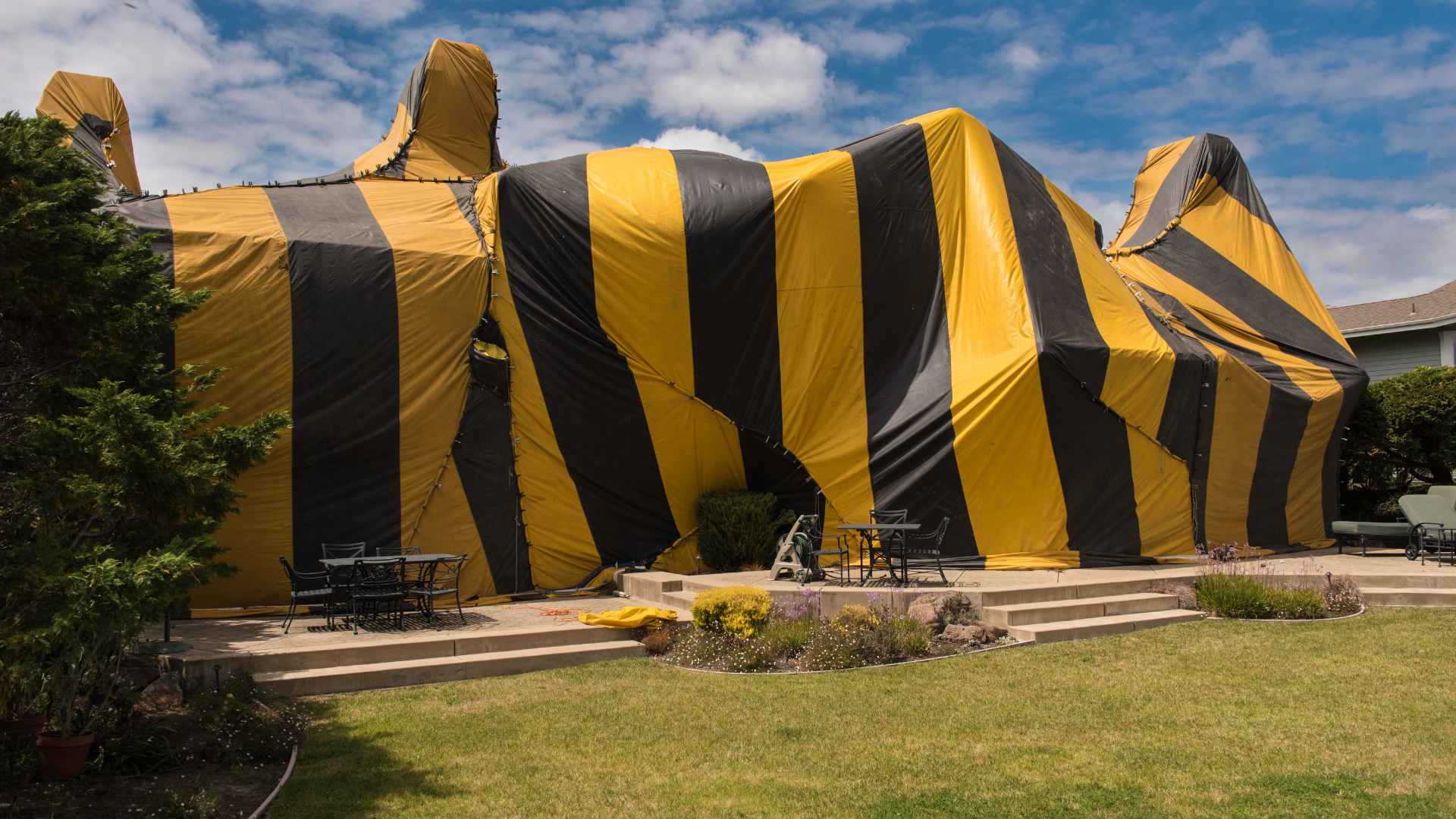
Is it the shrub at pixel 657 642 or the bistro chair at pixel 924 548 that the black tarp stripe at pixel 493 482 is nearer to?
the shrub at pixel 657 642

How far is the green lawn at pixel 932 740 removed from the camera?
4.84 meters

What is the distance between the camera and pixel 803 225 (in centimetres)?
1258

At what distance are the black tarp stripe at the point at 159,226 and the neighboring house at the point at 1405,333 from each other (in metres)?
21.1

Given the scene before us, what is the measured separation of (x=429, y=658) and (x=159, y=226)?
17.0 feet

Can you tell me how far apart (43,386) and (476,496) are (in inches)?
227

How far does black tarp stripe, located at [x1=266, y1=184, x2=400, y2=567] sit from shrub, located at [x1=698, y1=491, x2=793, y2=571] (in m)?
3.48

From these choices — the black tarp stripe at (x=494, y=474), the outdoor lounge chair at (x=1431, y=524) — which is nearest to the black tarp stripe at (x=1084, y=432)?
the outdoor lounge chair at (x=1431, y=524)

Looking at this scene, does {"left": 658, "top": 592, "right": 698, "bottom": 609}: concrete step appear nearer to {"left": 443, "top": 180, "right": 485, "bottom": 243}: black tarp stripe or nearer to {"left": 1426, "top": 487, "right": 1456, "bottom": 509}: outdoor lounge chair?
{"left": 443, "top": 180, "right": 485, "bottom": 243}: black tarp stripe

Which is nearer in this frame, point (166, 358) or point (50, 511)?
point (50, 511)

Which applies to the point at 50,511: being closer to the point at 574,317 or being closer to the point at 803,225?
the point at 574,317

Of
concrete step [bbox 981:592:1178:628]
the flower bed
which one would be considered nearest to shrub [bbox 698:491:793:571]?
the flower bed

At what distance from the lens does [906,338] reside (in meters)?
12.8

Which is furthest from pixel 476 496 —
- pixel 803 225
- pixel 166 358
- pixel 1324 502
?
pixel 1324 502

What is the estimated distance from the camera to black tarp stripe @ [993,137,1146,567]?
1194 cm
